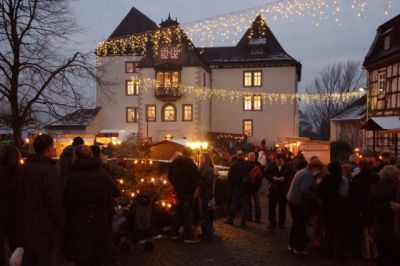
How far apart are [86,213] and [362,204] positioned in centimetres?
513

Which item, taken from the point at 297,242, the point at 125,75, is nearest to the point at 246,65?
the point at 125,75

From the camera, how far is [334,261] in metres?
8.72

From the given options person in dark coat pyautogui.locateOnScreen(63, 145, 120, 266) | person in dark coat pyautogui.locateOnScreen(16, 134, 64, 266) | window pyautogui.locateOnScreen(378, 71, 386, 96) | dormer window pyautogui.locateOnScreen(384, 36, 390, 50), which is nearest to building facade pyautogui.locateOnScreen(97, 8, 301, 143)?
window pyautogui.locateOnScreen(378, 71, 386, 96)

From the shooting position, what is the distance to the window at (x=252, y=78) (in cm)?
4677

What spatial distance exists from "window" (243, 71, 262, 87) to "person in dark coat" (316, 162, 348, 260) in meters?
38.4

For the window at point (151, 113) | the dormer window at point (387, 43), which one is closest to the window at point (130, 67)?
the window at point (151, 113)

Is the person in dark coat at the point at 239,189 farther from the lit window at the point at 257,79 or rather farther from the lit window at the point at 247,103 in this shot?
the lit window at the point at 247,103

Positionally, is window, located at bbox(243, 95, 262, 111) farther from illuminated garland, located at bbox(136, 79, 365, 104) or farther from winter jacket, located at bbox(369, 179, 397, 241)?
winter jacket, located at bbox(369, 179, 397, 241)

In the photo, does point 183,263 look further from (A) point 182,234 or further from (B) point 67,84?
(B) point 67,84

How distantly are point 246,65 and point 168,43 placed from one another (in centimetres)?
765

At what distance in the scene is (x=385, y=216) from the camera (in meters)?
7.03

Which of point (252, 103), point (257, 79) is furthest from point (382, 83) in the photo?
point (252, 103)

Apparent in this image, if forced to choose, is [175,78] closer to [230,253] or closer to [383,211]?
[230,253]

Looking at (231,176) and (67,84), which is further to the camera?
(67,84)
